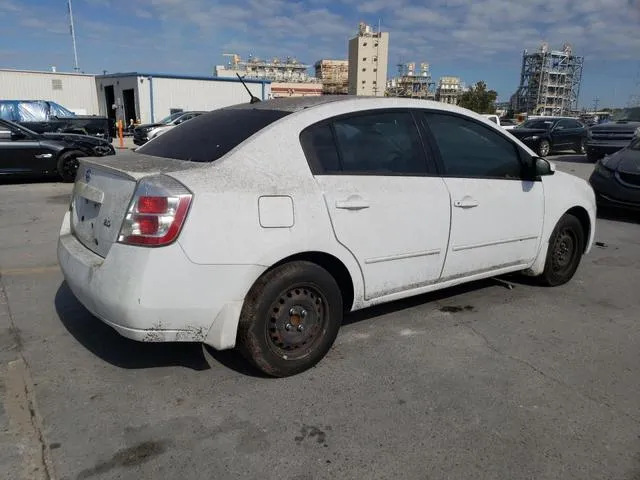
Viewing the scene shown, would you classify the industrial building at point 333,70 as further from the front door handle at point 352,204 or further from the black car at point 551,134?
the front door handle at point 352,204

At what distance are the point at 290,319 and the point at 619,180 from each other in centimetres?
716

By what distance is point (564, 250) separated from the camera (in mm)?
4770

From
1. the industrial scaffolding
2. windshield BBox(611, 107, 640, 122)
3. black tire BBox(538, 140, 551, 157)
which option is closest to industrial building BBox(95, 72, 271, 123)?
black tire BBox(538, 140, 551, 157)

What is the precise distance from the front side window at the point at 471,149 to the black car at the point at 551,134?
1599 cm

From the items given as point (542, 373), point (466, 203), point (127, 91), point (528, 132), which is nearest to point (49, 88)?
point (127, 91)

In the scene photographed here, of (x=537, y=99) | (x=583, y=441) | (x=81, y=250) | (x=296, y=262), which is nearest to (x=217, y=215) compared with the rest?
(x=296, y=262)

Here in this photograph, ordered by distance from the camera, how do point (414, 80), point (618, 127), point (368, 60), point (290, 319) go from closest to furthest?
point (290, 319) < point (618, 127) < point (368, 60) < point (414, 80)

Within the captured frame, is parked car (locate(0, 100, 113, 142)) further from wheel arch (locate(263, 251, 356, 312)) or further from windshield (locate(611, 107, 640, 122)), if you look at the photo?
windshield (locate(611, 107, 640, 122))

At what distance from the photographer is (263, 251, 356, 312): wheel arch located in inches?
116

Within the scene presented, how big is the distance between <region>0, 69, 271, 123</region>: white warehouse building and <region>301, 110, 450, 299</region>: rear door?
1206 inches

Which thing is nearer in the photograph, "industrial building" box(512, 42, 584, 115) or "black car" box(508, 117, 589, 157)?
"black car" box(508, 117, 589, 157)

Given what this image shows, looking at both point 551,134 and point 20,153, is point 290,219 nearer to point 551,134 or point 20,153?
point 20,153

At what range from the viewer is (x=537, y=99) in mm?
135500

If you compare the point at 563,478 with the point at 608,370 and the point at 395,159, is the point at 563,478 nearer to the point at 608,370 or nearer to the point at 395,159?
the point at 608,370
